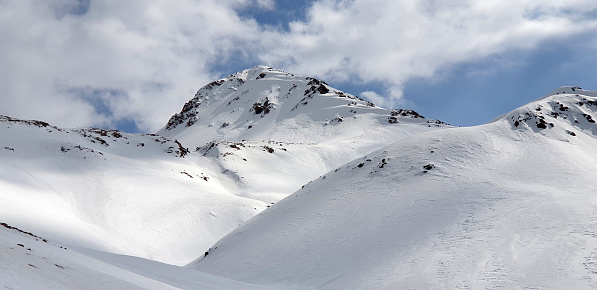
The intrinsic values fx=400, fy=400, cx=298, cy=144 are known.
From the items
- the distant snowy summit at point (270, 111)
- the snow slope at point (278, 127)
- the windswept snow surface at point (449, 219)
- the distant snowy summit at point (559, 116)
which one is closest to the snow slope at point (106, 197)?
the windswept snow surface at point (449, 219)

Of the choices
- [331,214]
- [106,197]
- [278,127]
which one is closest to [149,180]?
[106,197]

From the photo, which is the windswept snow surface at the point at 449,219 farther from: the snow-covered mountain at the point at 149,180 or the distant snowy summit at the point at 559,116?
the snow-covered mountain at the point at 149,180

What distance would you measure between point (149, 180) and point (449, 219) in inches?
1282

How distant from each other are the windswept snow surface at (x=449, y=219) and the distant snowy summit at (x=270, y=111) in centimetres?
6186

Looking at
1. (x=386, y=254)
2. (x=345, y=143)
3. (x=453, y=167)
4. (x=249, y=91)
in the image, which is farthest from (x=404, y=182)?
(x=249, y=91)

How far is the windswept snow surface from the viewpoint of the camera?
49.3 ft

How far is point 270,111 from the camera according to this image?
383 ft

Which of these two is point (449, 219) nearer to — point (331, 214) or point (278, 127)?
point (331, 214)

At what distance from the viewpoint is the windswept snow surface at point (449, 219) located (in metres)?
15.0

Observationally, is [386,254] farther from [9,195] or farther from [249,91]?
[249,91]

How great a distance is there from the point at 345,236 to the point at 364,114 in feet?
266

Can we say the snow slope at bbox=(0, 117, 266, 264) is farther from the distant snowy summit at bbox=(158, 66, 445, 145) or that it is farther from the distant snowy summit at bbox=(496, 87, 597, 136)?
the distant snowy summit at bbox=(158, 66, 445, 145)

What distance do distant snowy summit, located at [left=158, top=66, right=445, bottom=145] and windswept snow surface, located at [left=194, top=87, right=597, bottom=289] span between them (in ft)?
203

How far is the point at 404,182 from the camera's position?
80.8 feet
